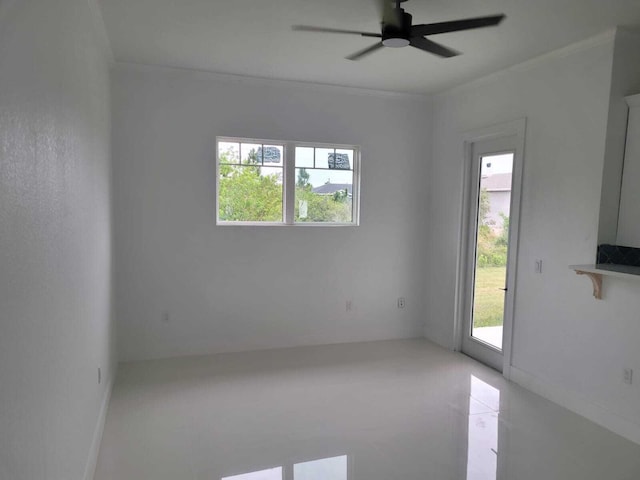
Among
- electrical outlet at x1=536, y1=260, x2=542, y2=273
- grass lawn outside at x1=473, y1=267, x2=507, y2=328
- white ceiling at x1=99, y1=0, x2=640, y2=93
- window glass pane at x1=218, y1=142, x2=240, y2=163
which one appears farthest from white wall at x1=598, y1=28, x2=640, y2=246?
window glass pane at x1=218, y1=142, x2=240, y2=163

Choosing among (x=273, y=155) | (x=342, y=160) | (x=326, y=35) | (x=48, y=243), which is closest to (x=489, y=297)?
(x=342, y=160)

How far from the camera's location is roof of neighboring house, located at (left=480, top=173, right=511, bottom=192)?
13.2 feet

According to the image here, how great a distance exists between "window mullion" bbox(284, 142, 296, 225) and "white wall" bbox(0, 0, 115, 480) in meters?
2.04

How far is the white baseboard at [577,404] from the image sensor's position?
116 inches

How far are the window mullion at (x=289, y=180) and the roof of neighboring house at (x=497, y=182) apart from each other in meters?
1.91

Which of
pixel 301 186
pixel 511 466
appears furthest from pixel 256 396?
pixel 301 186

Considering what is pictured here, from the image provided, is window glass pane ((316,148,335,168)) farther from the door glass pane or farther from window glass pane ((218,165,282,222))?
the door glass pane

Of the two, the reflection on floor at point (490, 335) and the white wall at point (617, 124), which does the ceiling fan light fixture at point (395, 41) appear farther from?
the reflection on floor at point (490, 335)

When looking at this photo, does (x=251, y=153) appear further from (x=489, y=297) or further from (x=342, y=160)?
(x=489, y=297)

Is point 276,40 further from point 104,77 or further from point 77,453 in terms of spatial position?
point 77,453

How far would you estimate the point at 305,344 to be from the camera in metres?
4.75

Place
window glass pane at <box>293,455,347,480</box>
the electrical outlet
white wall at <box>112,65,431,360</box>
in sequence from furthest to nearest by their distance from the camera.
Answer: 1. white wall at <box>112,65,431,360</box>
2. the electrical outlet
3. window glass pane at <box>293,455,347,480</box>

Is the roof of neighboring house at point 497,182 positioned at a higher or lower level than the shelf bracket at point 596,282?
higher

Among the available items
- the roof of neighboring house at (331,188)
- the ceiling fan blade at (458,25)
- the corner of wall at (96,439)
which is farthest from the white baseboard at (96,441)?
the ceiling fan blade at (458,25)
